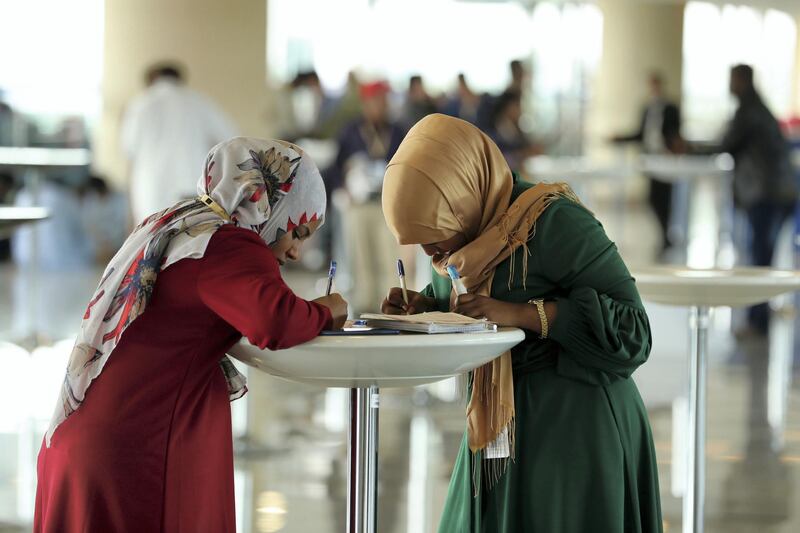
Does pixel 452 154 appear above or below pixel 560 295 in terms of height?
A: above

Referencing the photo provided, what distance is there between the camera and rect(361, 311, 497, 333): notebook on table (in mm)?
2031

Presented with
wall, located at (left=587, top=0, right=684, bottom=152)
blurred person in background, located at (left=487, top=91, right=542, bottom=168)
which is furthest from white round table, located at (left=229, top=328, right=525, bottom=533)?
wall, located at (left=587, top=0, right=684, bottom=152)

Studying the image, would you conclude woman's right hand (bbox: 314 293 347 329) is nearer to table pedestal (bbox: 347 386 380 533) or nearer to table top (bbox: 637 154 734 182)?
table pedestal (bbox: 347 386 380 533)

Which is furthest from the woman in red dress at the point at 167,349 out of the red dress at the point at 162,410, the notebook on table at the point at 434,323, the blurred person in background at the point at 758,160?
the blurred person in background at the point at 758,160

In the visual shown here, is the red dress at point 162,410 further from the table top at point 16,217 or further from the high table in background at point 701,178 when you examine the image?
the high table in background at point 701,178

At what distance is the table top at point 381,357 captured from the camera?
1.95m

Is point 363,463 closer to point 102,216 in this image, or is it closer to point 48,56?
point 102,216

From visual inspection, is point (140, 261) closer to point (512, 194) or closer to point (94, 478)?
point (94, 478)

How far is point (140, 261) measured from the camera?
1.96 metres

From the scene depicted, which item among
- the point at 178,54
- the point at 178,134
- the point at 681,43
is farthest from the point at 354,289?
the point at 681,43

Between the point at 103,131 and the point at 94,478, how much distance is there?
33.5ft

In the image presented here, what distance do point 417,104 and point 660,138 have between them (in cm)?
350

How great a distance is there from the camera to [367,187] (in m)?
Answer: 7.55

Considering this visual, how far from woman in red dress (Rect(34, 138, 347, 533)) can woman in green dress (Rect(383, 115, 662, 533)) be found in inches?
11.1
